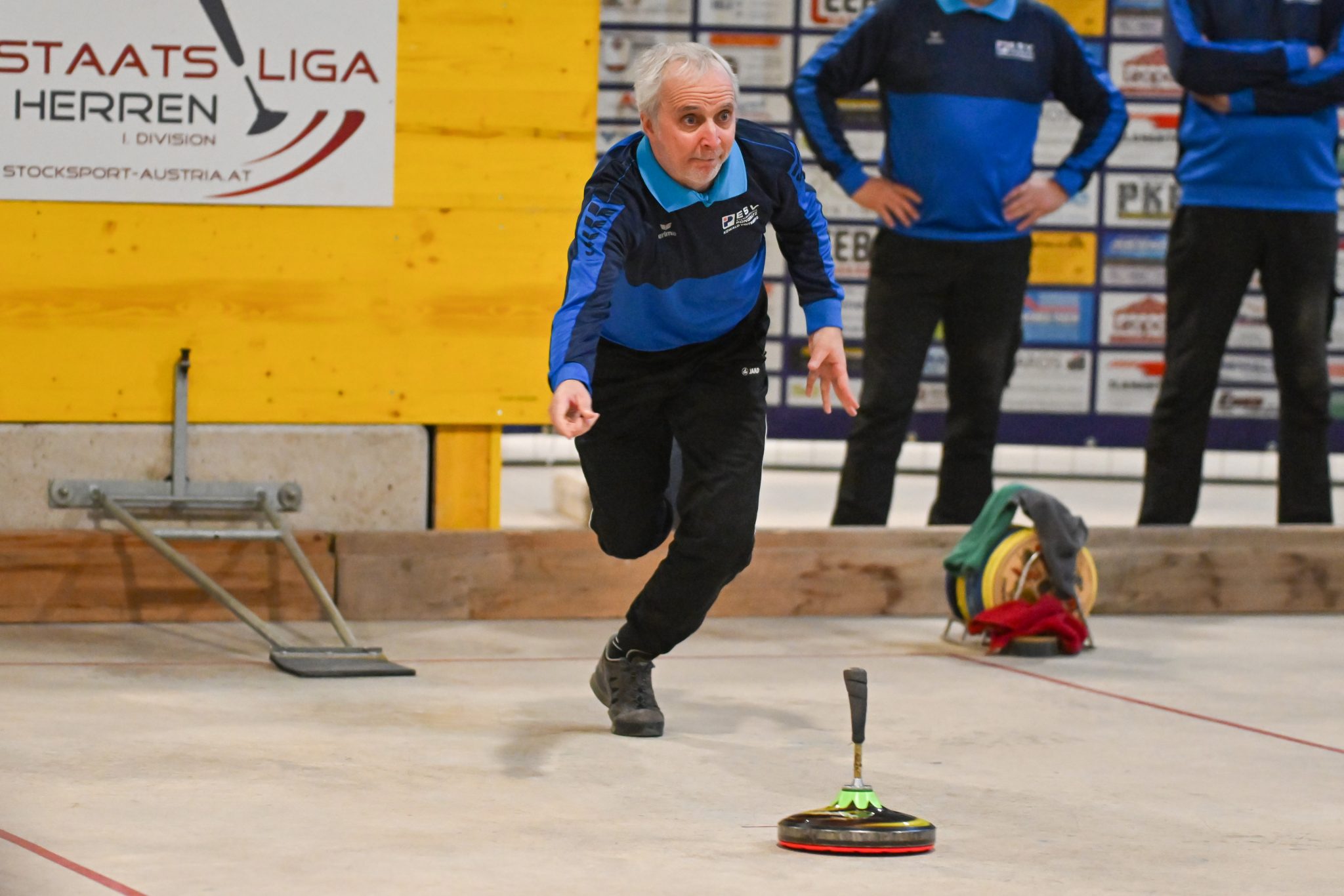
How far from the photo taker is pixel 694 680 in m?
4.64

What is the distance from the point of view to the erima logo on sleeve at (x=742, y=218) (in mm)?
3836

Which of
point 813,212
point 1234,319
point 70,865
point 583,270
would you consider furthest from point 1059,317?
point 70,865

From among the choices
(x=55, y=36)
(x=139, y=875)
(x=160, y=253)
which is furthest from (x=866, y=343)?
(x=139, y=875)

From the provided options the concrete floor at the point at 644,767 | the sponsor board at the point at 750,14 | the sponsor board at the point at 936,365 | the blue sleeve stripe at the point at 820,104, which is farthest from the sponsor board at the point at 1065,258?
the concrete floor at the point at 644,767

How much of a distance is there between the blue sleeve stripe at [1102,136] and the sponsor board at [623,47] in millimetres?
3032

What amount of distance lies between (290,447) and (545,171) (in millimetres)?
1107

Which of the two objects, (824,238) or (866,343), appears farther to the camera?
(866,343)

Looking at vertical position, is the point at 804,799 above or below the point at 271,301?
below

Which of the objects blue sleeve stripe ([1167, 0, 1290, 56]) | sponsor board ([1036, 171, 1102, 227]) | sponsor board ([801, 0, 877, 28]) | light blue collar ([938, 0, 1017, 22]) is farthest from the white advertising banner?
sponsor board ([1036, 171, 1102, 227])

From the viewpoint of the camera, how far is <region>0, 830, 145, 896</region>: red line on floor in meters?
2.69

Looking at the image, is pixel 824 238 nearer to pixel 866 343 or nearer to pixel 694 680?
pixel 694 680

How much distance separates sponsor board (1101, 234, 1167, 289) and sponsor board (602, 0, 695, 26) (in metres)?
2.35

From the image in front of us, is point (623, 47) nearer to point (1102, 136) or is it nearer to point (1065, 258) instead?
point (1065, 258)

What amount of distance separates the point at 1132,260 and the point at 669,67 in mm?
5994
